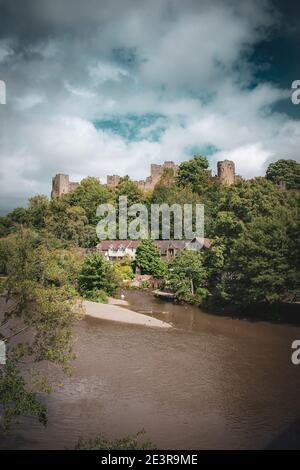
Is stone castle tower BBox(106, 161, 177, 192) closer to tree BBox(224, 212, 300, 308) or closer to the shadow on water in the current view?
tree BBox(224, 212, 300, 308)

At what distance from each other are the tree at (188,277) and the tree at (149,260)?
41.9 feet

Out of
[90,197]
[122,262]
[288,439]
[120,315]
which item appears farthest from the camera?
[90,197]

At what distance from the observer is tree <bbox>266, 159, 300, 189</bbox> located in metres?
81.9

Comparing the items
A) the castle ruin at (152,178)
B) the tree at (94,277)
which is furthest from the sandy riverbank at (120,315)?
the castle ruin at (152,178)

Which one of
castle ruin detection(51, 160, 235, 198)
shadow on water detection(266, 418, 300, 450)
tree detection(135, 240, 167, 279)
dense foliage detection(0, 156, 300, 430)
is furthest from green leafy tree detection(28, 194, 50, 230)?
shadow on water detection(266, 418, 300, 450)

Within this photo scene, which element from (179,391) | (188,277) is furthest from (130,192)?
(179,391)

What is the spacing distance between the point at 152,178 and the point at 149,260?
3585 cm

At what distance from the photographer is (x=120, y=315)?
36.1 m

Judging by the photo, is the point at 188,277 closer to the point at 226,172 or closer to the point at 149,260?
the point at 149,260

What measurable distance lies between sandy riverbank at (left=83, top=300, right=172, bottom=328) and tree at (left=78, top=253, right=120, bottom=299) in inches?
177

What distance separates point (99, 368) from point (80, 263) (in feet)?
85.8

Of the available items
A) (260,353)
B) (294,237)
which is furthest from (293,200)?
(260,353)
